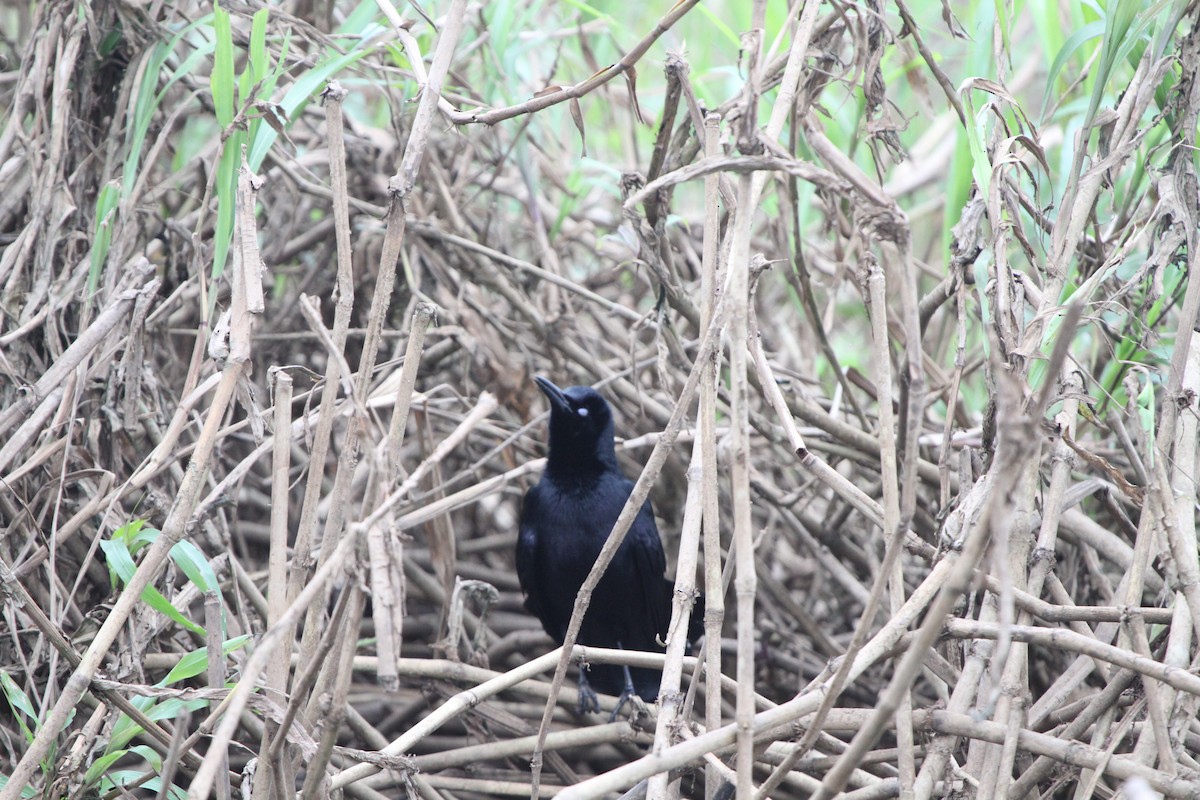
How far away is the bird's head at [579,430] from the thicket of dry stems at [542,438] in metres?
0.16

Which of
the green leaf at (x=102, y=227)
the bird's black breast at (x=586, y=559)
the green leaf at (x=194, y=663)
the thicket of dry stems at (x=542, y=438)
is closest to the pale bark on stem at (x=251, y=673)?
the thicket of dry stems at (x=542, y=438)

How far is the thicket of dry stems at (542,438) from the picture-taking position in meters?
1.52

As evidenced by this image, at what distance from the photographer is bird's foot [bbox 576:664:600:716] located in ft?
9.24

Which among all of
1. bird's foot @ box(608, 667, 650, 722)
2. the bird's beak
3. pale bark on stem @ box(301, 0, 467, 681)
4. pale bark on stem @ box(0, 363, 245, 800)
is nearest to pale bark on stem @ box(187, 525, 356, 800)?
pale bark on stem @ box(301, 0, 467, 681)

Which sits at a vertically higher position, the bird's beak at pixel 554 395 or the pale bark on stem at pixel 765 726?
the bird's beak at pixel 554 395

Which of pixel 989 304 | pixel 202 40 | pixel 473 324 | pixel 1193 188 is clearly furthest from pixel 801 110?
pixel 202 40

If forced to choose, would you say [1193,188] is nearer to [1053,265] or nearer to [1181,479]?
[1053,265]

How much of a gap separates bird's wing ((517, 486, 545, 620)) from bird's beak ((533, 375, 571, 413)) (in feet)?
1.03

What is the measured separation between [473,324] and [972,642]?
1.77m

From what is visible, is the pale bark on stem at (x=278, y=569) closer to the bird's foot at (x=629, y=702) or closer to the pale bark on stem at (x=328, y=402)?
the pale bark on stem at (x=328, y=402)

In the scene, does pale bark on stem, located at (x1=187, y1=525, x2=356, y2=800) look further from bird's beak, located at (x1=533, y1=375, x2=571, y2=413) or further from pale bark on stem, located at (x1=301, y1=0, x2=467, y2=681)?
bird's beak, located at (x1=533, y1=375, x2=571, y2=413)

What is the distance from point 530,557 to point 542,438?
1.76 ft

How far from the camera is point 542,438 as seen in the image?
343 cm

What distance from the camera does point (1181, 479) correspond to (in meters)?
1.86
